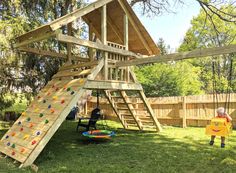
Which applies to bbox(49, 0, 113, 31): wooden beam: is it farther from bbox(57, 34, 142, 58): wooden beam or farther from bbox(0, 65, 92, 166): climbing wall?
bbox(0, 65, 92, 166): climbing wall

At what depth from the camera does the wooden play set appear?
6066 mm

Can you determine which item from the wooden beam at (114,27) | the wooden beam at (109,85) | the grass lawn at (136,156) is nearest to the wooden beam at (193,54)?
the wooden beam at (109,85)

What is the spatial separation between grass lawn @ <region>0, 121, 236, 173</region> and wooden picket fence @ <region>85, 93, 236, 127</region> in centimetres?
284

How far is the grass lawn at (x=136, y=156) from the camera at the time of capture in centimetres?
530

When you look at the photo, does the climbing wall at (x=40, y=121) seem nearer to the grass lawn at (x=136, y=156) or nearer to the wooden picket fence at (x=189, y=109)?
the grass lawn at (x=136, y=156)

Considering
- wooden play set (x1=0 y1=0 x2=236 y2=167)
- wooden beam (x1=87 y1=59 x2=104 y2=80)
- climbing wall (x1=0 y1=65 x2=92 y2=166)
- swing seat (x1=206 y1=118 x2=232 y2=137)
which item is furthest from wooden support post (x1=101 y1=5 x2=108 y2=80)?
swing seat (x1=206 y1=118 x2=232 y2=137)

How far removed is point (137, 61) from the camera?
312 inches

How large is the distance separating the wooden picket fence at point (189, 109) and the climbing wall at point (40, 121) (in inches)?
226

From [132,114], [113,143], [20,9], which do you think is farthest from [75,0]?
[113,143]

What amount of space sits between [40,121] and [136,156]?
251 centimetres

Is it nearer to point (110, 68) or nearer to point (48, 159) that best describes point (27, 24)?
point (110, 68)

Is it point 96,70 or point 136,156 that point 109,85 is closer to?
point 96,70

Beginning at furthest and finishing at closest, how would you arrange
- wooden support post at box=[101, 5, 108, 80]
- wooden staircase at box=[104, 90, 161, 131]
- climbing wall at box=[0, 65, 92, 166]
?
wooden staircase at box=[104, 90, 161, 131] → wooden support post at box=[101, 5, 108, 80] → climbing wall at box=[0, 65, 92, 166]

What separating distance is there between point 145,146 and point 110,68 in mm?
2645
